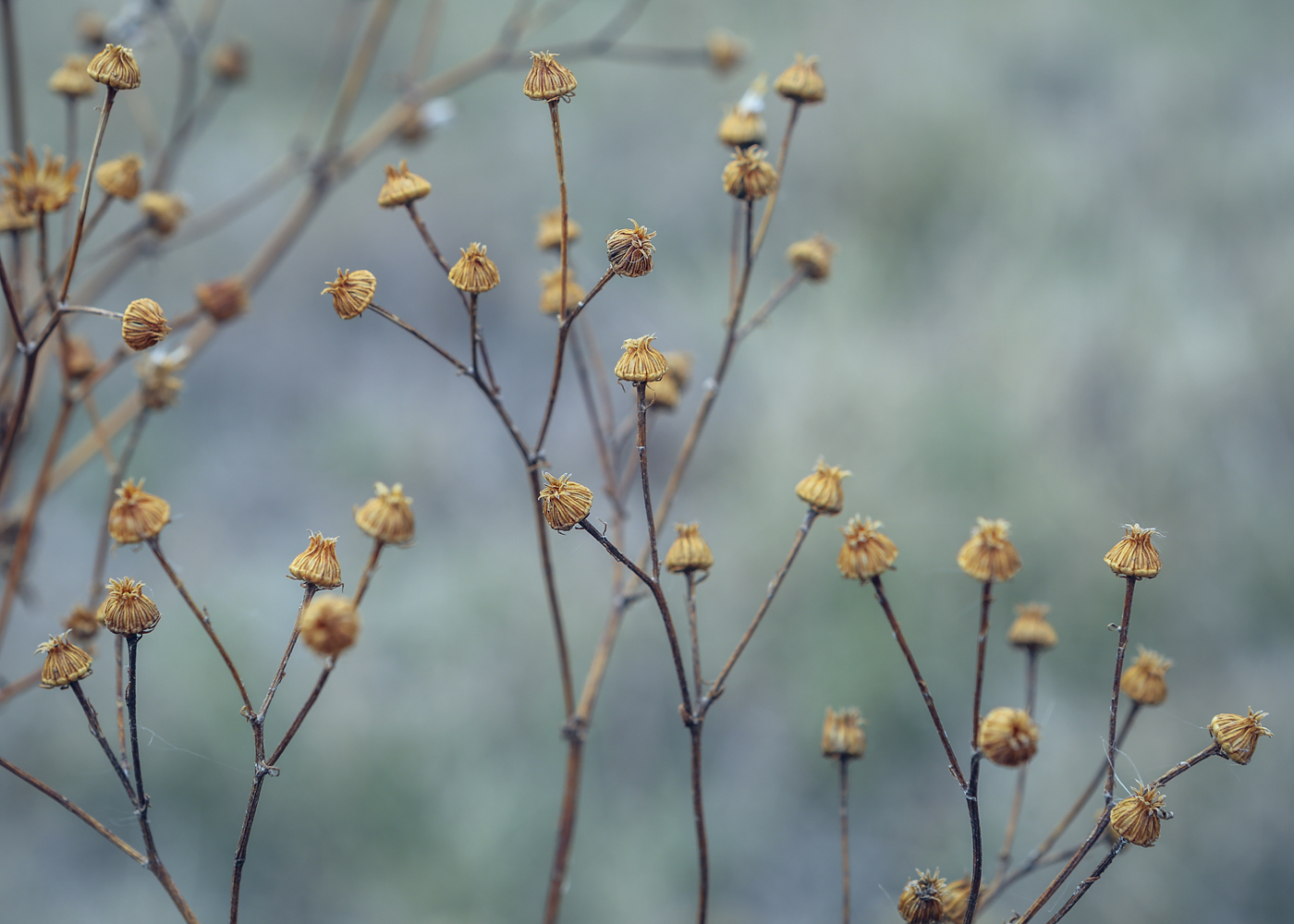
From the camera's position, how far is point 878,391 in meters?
4.20

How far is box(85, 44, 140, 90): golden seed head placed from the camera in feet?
3.30

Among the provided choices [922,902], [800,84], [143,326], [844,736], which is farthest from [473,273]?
[922,902]

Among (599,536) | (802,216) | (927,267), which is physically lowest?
(599,536)

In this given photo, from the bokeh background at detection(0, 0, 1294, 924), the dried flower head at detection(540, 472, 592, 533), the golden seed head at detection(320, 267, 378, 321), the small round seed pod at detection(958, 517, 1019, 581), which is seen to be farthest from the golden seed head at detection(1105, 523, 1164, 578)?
the bokeh background at detection(0, 0, 1294, 924)

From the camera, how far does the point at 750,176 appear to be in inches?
45.2

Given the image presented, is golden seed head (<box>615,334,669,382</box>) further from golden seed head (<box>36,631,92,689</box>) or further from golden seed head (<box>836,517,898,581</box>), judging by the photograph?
golden seed head (<box>36,631,92,689</box>)

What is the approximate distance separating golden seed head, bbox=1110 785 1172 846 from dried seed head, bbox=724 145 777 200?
0.82 m

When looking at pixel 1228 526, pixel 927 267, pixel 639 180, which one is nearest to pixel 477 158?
pixel 639 180

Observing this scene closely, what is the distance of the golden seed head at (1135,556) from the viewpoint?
92cm

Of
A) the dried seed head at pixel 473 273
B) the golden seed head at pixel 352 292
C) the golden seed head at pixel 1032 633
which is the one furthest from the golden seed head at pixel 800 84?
the golden seed head at pixel 1032 633

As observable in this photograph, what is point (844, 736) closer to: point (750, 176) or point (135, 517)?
point (750, 176)

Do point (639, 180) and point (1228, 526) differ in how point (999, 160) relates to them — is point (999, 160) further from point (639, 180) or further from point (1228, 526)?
point (1228, 526)

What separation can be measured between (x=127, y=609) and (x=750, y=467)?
11.0 feet

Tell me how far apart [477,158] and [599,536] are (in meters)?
5.25
